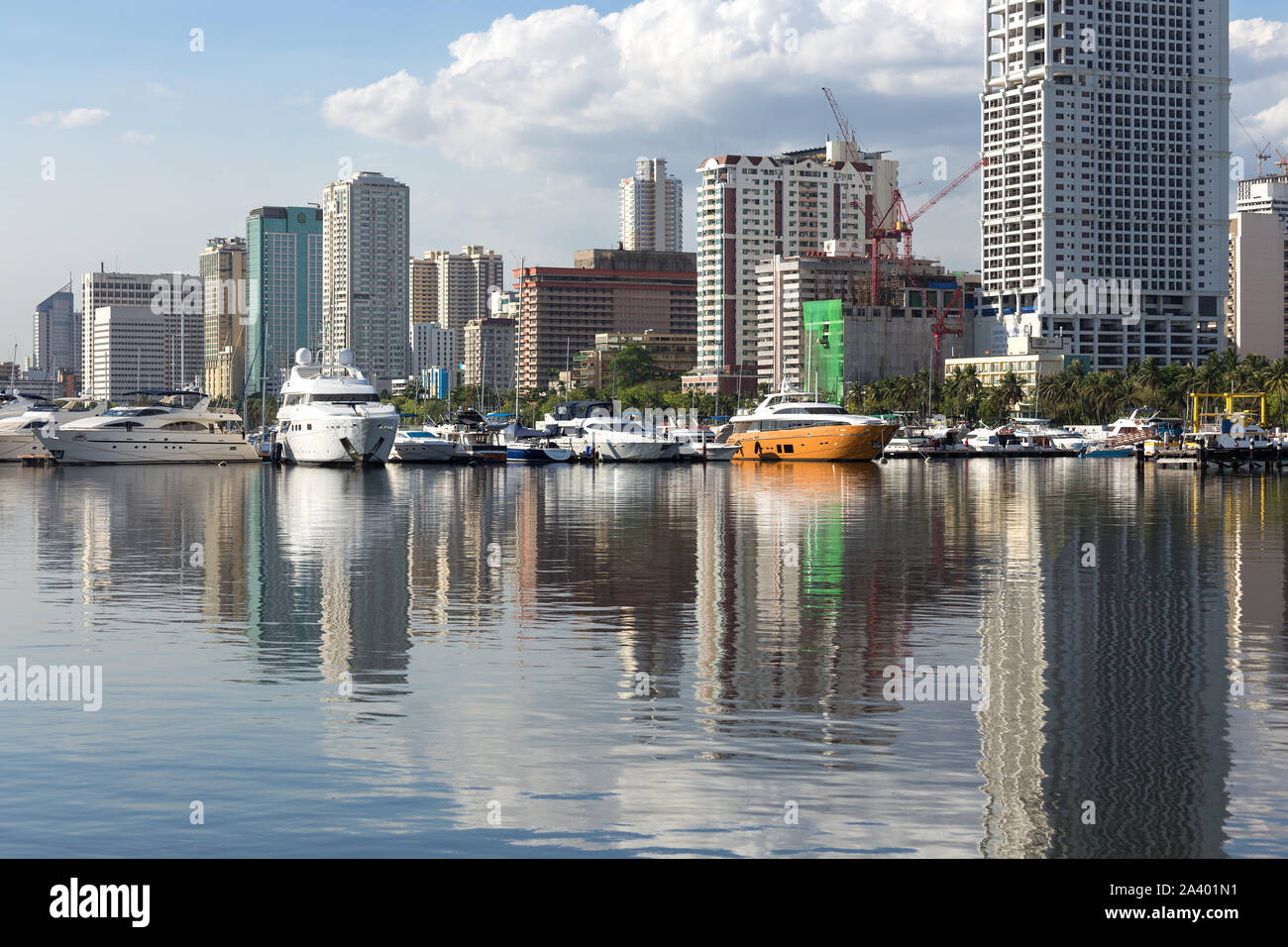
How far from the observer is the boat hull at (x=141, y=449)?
151625mm

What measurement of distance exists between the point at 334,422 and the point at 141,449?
2737 cm

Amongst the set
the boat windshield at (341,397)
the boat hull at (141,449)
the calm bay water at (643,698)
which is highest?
the boat windshield at (341,397)

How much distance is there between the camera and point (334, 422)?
13688 centimetres

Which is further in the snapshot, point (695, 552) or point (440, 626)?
point (695, 552)

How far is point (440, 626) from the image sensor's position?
32969mm

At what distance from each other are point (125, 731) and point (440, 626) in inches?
436

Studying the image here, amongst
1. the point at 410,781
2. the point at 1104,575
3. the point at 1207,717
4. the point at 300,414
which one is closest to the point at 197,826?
the point at 410,781

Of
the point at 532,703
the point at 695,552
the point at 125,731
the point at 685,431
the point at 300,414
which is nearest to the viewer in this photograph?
the point at 125,731

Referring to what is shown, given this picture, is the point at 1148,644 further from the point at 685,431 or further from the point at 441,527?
the point at 685,431

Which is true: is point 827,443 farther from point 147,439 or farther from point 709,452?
point 147,439

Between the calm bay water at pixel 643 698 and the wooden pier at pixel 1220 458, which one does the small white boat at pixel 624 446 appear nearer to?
the wooden pier at pixel 1220 458

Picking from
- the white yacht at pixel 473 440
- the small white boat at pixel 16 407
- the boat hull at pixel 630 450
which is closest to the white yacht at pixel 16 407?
the small white boat at pixel 16 407

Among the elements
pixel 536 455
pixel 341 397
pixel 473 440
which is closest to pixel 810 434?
pixel 536 455
